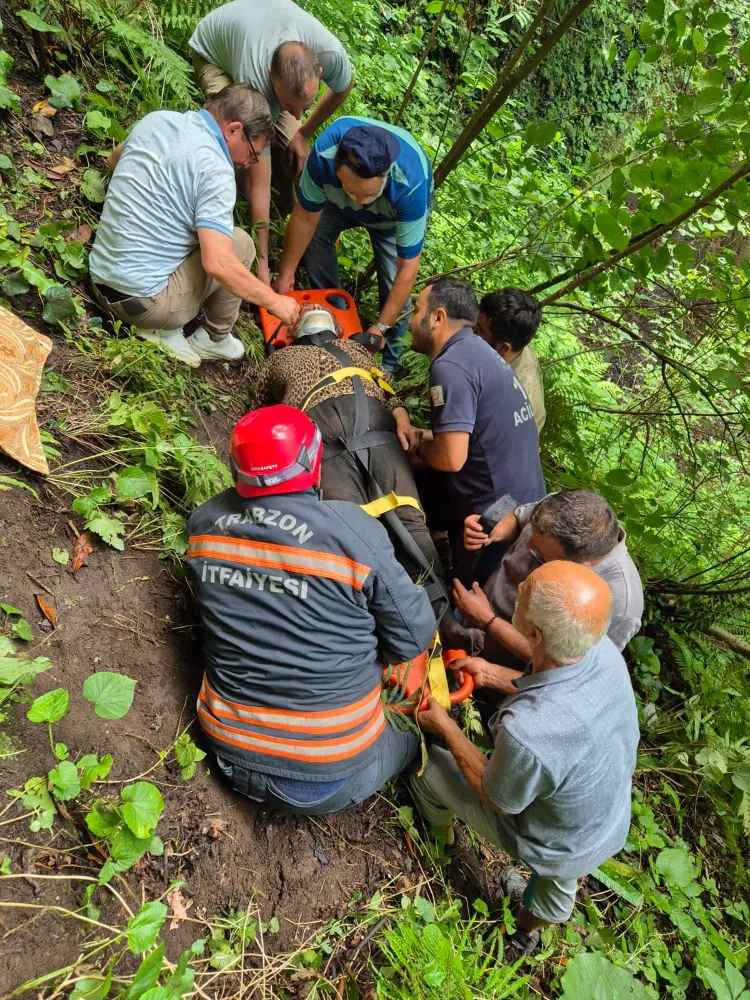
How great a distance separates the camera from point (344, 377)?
3.46 m

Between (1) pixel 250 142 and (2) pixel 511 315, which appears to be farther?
(2) pixel 511 315

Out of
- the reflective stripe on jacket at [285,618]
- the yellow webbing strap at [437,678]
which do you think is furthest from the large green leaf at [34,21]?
the yellow webbing strap at [437,678]

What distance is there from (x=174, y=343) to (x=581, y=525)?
264 cm

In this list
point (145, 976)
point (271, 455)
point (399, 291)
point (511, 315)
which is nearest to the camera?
point (145, 976)

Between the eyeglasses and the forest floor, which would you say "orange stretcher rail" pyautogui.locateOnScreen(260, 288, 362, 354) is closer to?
the eyeglasses

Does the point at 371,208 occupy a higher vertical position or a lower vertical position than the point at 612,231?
lower

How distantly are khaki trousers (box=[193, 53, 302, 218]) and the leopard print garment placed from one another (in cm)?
179

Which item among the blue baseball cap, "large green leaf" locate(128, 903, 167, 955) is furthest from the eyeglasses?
"large green leaf" locate(128, 903, 167, 955)

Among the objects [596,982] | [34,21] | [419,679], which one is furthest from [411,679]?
[34,21]

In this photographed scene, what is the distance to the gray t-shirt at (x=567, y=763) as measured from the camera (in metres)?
2.29

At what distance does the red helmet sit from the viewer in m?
2.28

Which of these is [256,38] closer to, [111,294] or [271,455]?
[111,294]

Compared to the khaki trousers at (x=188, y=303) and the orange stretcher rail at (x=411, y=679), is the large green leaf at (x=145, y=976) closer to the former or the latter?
the orange stretcher rail at (x=411, y=679)


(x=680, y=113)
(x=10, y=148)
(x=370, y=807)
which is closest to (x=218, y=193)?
(x=10, y=148)
